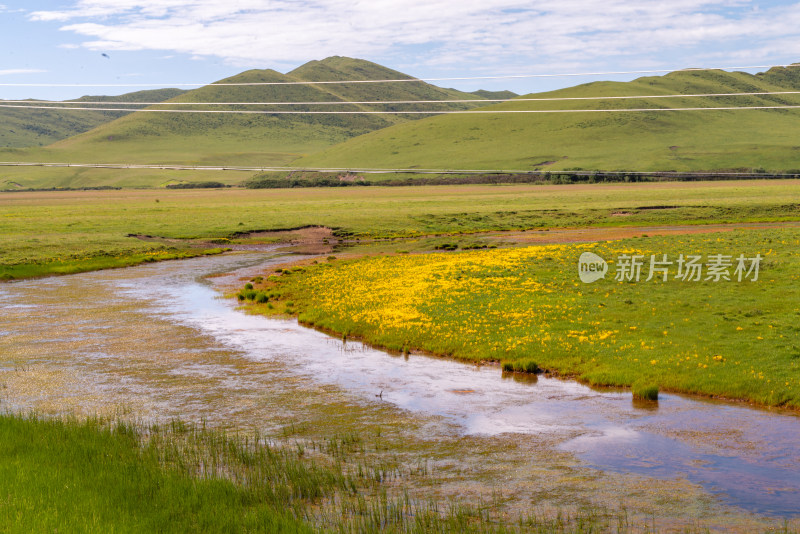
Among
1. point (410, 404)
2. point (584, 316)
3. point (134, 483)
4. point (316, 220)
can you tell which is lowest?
point (410, 404)

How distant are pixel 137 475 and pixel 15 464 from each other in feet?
8.61

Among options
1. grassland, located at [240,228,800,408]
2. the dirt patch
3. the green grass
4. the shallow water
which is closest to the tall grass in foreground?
the green grass

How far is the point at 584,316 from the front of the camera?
105 feet

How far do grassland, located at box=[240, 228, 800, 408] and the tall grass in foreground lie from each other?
36.2ft

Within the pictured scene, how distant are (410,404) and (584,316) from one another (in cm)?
1222

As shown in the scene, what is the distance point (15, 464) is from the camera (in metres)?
15.5

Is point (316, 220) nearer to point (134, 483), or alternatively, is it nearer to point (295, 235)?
point (295, 235)

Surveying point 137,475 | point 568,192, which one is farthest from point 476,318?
point 568,192

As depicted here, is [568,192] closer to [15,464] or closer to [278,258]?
[278,258]

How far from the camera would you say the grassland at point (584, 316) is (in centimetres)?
2452

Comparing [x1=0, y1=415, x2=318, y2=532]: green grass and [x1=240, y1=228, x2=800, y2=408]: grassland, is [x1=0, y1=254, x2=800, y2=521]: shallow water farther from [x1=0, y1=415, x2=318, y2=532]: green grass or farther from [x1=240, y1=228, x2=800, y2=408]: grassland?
[x1=0, y1=415, x2=318, y2=532]: green grass

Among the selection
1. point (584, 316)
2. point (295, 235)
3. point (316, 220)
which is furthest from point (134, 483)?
point (316, 220)

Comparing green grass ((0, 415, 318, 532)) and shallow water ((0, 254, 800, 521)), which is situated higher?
green grass ((0, 415, 318, 532))

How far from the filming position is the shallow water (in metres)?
16.8
